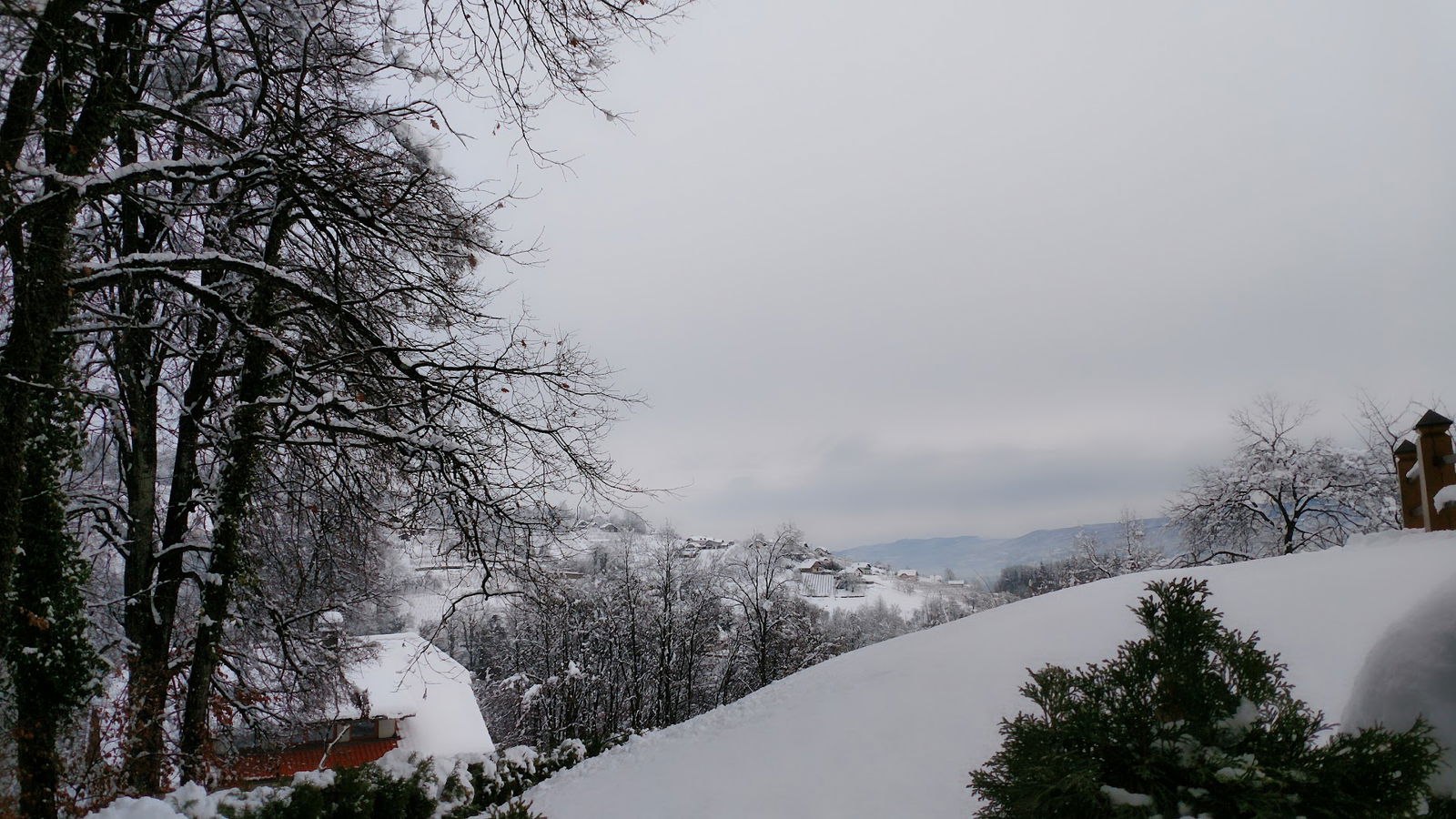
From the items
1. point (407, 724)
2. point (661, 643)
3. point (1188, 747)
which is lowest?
point (407, 724)

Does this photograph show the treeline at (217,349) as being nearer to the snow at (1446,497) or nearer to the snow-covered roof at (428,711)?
the snow at (1446,497)

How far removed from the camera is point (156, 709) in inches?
259

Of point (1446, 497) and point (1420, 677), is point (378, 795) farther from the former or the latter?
point (1446, 497)

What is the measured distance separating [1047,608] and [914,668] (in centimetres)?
214

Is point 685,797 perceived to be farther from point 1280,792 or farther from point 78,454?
point 78,454

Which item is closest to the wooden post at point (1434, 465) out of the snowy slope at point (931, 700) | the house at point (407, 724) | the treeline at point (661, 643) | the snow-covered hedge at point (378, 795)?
the snowy slope at point (931, 700)

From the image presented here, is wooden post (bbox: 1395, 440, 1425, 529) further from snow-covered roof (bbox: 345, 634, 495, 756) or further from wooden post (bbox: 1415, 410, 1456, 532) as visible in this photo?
snow-covered roof (bbox: 345, 634, 495, 756)

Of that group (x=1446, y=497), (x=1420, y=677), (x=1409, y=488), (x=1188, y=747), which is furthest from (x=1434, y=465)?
(x=1188, y=747)

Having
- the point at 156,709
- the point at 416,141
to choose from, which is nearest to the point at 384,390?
the point at 416,141

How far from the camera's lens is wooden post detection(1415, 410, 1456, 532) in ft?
26.7

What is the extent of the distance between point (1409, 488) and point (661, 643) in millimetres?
24425

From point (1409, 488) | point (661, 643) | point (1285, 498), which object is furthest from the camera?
point (661, 643)

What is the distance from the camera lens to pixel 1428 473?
8617 mm

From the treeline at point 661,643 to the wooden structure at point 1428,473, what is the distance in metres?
20.7
